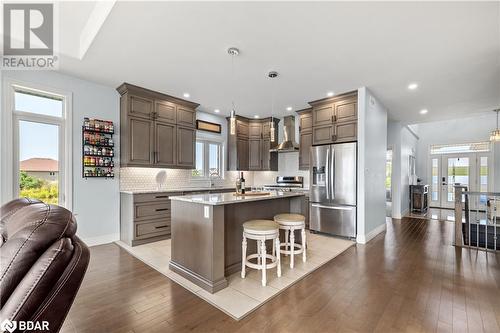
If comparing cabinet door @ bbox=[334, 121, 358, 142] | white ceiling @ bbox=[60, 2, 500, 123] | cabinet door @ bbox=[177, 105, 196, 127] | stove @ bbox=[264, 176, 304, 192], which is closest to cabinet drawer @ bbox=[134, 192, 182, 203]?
cabinet door @ bbox=[177, 105, 196, 127]

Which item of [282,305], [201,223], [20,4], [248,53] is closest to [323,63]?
[248,53]

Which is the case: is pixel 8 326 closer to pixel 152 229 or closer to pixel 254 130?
pixel 152 229

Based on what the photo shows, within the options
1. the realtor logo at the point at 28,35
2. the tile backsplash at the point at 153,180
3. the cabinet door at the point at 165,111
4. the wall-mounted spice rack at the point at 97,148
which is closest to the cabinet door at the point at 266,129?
the tile backsplash at the point at 153,180

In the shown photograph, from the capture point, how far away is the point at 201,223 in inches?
100

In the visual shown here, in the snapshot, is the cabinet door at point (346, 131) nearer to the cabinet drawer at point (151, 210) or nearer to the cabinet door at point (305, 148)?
the cabinet door at point (305, 148)

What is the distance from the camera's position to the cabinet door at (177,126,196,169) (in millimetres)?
4836

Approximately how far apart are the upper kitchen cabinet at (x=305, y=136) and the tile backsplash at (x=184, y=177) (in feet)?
2.40

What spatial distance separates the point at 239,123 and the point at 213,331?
5133 mm

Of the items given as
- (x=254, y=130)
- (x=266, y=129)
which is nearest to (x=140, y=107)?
(x=254, y=130)

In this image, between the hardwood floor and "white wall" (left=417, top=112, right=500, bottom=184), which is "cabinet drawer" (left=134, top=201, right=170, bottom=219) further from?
"white wall" (left=417, top=112, right=500, bottom=184)

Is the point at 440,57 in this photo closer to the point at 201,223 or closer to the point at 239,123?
the point at 201,223

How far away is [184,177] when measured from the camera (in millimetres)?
5332

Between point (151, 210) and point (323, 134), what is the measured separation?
367cm

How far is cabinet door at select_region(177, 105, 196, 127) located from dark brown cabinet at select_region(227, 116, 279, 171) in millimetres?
1392
